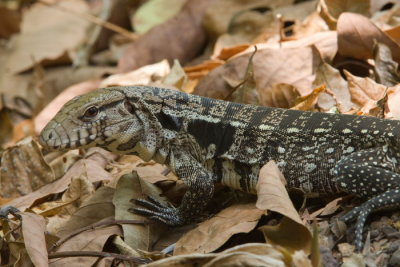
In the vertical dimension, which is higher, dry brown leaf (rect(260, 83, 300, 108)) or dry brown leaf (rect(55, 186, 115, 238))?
dry brown leaf (rect(260, 83, 300, 108))

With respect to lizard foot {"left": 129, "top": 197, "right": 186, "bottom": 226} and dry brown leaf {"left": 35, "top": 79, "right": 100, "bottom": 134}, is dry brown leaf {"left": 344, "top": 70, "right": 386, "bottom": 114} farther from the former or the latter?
dry brown leaf {"left": 35, "top": 79, "right": 100, "bottom": 134}

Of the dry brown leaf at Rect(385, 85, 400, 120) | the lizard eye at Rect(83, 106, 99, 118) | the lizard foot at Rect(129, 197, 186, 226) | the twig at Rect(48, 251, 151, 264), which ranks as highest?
the lizard eye at Rect(83, 106, 99, 118)

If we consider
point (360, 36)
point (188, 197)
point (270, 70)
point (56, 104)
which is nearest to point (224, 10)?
point (270, 70)

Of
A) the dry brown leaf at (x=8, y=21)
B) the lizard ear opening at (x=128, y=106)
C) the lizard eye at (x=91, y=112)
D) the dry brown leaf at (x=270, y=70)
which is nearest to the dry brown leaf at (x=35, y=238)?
the lizard eye at (x=91, y=112)

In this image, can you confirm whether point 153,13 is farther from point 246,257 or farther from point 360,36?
point 246,257

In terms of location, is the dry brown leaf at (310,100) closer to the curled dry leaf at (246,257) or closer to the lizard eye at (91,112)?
the lizard eye at (91,112)

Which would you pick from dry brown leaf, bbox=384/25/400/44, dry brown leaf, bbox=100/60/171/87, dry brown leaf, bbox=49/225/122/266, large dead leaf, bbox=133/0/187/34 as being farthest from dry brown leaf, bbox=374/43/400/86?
large dead leaf, bbox=133/0/187/34
